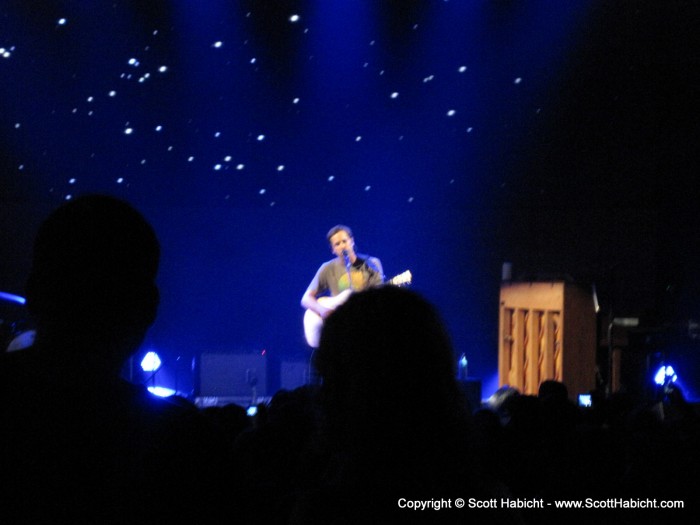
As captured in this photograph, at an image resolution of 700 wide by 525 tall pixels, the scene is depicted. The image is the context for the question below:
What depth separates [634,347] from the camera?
708 cm

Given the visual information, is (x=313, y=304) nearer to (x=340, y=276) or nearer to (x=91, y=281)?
(x=340, y=276)

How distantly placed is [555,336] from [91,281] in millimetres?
5747

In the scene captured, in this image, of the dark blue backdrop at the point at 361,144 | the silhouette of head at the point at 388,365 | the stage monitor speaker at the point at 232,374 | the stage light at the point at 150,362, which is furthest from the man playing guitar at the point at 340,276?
the silhouette of head at the point at 388,365

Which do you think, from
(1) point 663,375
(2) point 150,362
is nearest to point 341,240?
(2) point 150,362

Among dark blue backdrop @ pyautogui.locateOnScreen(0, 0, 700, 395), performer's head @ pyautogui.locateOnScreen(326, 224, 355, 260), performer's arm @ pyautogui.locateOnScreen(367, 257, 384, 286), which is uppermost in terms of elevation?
dark blue backdrop @ pyautogui.locateOnScreen(0, 0, 700, 395)

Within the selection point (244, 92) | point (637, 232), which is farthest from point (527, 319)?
point (244, 92)

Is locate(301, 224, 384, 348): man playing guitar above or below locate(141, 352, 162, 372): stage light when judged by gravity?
above

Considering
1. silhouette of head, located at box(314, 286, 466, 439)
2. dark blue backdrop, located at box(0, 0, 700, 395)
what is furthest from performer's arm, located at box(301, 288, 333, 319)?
silhouette of head, located at box(314, 286, 466, 439)

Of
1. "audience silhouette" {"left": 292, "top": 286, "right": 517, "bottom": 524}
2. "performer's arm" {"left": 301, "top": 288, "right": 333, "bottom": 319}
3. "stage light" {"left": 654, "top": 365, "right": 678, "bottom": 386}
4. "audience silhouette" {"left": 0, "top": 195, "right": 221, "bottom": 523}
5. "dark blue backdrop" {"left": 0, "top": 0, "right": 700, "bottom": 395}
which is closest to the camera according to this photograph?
"audience silhouette" {"left": 0, "top": 195, "right": 221, "bottom": 523}

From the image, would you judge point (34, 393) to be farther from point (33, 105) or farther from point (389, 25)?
point (33, 105)

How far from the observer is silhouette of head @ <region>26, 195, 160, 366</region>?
1157 millimetres

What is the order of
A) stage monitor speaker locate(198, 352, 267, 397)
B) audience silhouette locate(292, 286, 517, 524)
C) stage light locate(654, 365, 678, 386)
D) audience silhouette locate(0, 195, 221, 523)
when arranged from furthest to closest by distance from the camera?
stage monitor speaker locate(198, 352, 267, 397), stage light locate(654, 365, 678, 386), audience silhouette locate(292, 286, 517, 524), audience silhouette locate(0, 195, 221, 523)

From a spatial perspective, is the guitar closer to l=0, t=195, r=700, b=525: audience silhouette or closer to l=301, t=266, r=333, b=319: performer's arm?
l=301, t=266, r=333, b=319: performer's arm

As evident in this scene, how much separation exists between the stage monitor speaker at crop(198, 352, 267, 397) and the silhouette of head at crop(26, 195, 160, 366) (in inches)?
254
